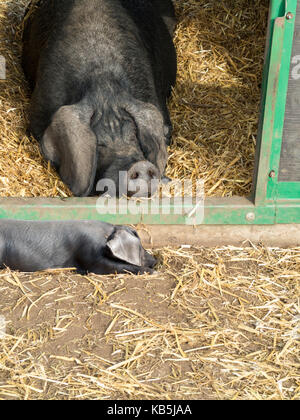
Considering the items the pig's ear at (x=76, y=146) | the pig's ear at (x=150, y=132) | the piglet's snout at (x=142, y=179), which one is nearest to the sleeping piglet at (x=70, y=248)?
the piglet's snout at (x=142, y=179)

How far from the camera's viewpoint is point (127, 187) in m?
→ 4.22

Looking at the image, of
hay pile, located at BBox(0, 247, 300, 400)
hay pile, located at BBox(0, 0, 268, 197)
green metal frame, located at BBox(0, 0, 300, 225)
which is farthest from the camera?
hay pile, located at BBox(0, 0, 268, 197)

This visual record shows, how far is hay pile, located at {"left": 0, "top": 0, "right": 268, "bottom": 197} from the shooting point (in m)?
4.45

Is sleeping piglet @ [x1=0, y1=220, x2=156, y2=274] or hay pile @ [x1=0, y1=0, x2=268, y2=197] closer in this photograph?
sleeping piglet @ [x1=0, y1=220, x2=156, y2=274]

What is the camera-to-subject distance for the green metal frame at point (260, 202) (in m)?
3.63

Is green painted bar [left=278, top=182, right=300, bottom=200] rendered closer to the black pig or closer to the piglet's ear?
the black pig

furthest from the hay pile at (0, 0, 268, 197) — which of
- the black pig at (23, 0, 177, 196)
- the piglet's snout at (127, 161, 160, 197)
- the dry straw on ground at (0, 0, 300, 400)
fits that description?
the piglet's snout at (127, 161, 160, 197)

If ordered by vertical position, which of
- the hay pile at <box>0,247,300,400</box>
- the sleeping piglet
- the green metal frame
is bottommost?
the hay pile at <box>0,247,300,400</box>

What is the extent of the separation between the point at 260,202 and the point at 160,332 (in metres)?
1.25

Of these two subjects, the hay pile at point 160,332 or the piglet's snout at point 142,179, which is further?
the piglet's snout at point 142,179

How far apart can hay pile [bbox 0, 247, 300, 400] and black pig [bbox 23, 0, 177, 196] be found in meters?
1.02

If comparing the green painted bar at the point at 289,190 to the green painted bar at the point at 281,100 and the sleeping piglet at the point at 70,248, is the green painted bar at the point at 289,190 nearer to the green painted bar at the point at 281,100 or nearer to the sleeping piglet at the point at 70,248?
the green painted bar at the point at 281,100

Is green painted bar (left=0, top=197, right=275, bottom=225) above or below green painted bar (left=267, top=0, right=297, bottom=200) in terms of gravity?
below

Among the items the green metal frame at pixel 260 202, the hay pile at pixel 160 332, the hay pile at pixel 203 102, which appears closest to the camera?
the hay pile at pixel 160 332
